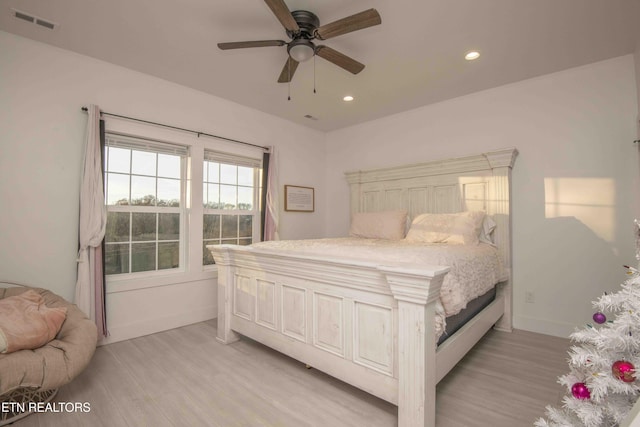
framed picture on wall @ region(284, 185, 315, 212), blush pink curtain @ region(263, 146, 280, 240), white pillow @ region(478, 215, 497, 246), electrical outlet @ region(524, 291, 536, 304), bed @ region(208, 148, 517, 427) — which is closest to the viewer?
bed @ region(208, 148, 517, 427)

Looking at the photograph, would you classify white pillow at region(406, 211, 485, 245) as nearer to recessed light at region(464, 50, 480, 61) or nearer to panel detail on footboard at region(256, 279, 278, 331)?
recessed light at region(464, 50, 480, 61)

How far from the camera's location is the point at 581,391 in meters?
1.10

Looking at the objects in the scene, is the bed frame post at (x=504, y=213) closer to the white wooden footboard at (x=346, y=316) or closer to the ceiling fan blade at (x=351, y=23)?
the white wooden footboard at (x=346, y=316)

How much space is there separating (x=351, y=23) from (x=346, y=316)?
1767mm

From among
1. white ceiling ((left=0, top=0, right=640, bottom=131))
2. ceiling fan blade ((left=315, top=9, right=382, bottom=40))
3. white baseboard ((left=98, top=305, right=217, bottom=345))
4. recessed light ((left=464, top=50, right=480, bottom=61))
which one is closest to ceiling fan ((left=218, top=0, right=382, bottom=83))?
ceiling fan blade ((left=315, top=9, right=382, bottom=40))

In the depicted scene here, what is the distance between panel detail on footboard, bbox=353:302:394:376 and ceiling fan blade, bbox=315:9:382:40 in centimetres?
165

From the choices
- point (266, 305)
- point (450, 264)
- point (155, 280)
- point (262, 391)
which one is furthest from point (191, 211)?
point (450, 264)

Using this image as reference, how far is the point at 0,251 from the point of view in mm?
2236

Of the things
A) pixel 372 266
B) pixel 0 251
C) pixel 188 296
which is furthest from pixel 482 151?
pixel 0 251

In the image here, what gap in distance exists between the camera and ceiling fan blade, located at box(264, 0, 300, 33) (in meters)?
1.59

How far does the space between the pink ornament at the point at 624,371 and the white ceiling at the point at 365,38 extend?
2160mm

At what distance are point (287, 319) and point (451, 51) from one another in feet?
8.60

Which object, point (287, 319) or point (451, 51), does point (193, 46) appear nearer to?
point (451, 51)

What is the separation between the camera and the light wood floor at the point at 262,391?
1638 millimetres
